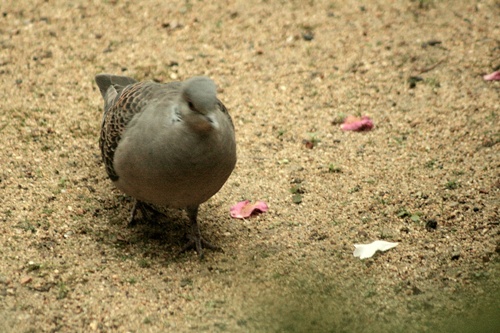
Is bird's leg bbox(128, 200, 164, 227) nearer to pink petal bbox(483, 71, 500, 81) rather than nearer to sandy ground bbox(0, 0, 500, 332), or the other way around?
sandy ground bbox(0, 0, 500, 332)

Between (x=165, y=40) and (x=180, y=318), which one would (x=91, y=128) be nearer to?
(x=165, y=40)

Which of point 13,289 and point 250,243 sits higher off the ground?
point 13,289

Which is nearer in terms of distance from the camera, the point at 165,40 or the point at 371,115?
the point at 371,115

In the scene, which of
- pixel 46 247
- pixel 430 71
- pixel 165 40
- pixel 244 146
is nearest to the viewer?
pixel 46 247

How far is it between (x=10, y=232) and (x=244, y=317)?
1830mm

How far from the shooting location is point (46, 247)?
4.51 m

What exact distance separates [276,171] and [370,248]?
1312 mm

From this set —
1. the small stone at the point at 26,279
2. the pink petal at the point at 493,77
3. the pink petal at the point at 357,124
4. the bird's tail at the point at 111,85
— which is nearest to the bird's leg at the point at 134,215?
the bird's tail at the point at 111,85

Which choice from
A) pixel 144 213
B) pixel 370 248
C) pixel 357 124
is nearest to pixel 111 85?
pixel 144 213

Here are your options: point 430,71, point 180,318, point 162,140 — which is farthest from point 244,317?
point 430,71

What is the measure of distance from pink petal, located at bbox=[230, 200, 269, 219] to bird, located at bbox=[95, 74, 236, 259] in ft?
1.57

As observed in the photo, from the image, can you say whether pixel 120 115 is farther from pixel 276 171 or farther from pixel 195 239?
pixel 276 171

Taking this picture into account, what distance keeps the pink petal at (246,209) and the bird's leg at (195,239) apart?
1.31 feet

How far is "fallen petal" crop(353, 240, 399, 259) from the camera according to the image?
450cm
